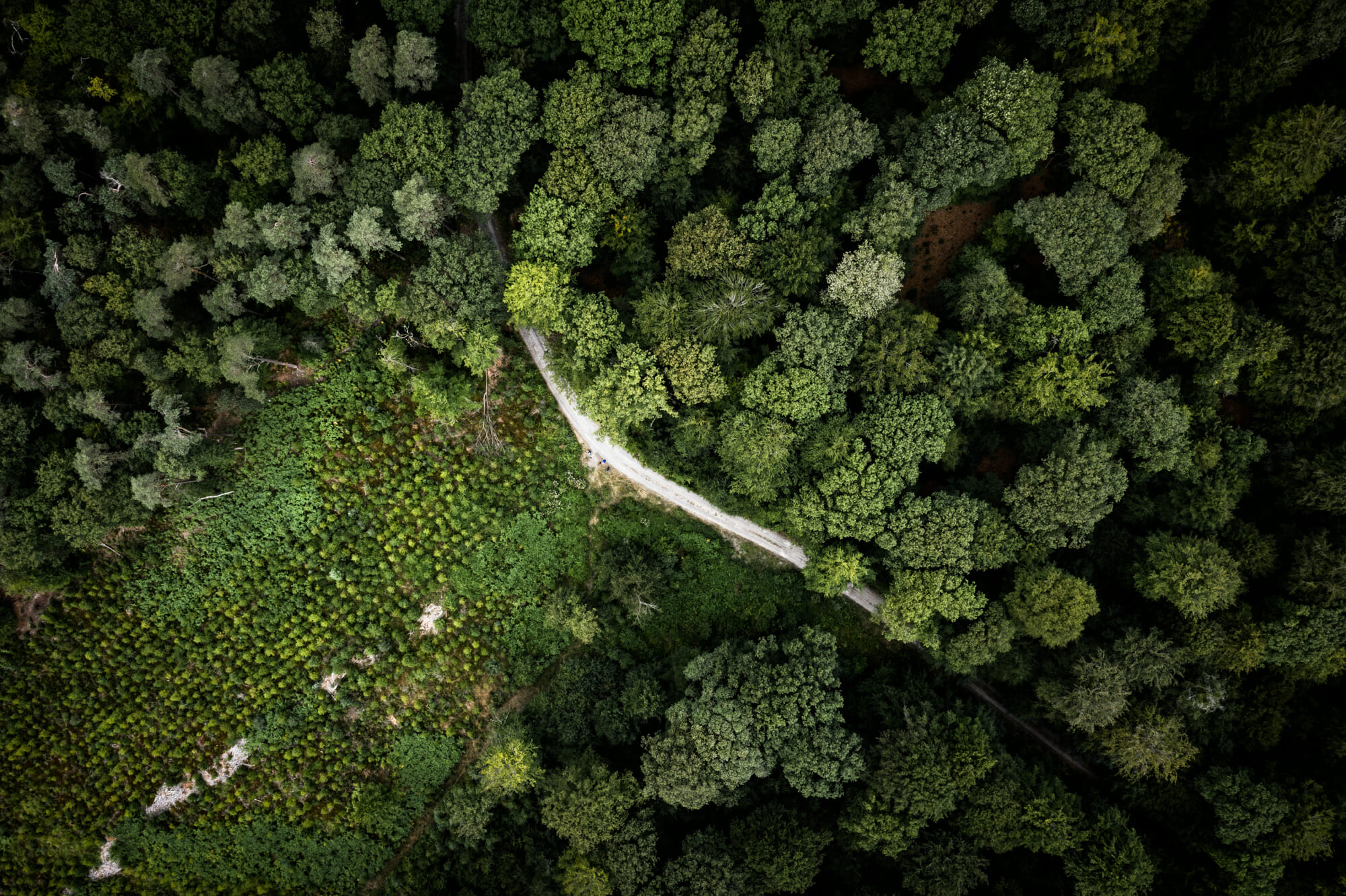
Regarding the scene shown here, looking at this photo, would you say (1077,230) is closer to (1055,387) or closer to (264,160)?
(1055,387)

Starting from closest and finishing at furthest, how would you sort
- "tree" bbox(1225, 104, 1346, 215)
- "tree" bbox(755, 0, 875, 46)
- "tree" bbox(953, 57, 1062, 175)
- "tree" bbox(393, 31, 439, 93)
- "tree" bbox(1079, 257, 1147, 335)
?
1. "tree" bbox(1225, 104, 1346, 215)
2. "tree" bbox(393, 31, 439, 93)
3. "tree" bbox(755, 0, 875, 46)
4. "tree" bbox(953, 57, 1062, 175)
5. "tree" bbox(1079, 257, 1147, 335)

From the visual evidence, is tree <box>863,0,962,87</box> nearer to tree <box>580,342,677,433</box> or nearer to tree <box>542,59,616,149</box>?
tree <box>542,59,616,149</box>

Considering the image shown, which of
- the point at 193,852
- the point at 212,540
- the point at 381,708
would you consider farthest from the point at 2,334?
the point at 193,852

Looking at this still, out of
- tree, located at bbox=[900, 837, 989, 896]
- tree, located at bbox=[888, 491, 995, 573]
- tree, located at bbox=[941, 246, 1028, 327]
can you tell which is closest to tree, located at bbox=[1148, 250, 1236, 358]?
tree, located at bbox=[941, 246, 1028, 327]

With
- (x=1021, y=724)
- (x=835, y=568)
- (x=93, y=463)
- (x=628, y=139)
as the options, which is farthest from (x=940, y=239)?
(x=93, y=463)

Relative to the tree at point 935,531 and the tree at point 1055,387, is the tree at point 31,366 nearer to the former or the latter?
the tree at point 935,531

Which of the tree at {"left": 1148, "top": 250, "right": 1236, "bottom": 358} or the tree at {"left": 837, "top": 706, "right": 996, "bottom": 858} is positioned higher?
the tree at {"left": 1148, "top": 250, "right": 1236, "bottom": 358}
